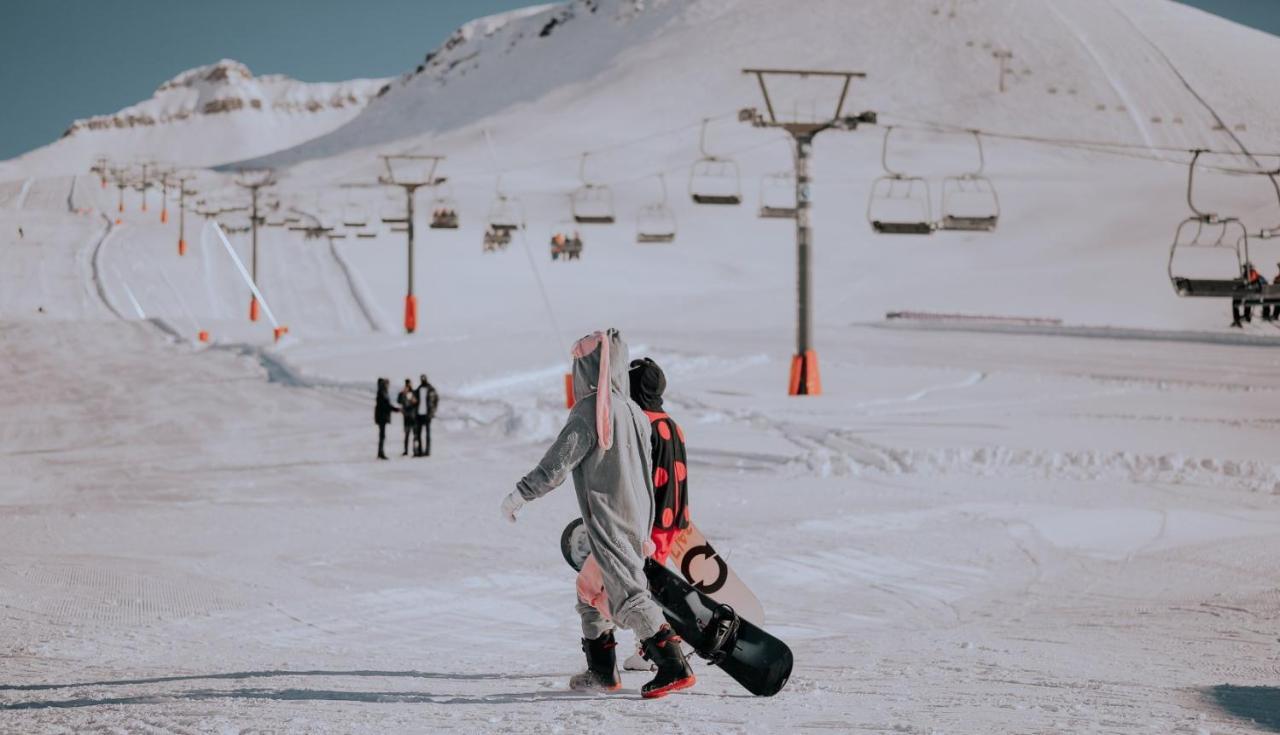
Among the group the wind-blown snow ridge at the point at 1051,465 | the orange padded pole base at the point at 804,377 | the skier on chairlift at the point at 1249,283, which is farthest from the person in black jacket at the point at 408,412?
the skier on chairlift at the point at 1249,283

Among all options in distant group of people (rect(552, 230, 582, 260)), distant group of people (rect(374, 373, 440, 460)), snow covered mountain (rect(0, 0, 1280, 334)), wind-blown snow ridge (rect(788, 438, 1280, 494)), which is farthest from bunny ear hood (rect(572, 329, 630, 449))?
distant group of people (rect(552, 230, 582, 260))

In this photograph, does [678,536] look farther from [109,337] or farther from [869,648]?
[109,337]

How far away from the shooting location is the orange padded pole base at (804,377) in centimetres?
2695

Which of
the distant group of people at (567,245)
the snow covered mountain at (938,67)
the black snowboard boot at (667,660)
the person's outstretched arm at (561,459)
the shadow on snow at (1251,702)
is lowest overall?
the shadow on snow at (1251,702)

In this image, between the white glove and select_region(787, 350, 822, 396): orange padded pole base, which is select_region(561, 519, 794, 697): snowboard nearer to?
the white glove

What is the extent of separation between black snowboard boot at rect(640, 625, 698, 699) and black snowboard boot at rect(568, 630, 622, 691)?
331mm

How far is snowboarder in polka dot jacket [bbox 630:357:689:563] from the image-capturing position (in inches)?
241

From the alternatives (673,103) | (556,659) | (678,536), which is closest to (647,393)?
(678,536)

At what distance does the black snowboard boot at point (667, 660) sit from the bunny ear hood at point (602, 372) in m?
0.89

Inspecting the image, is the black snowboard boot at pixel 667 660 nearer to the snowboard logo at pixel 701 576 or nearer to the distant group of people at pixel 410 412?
the snowboard logo at pixel 701 576

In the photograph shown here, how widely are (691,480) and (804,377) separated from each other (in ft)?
33.1

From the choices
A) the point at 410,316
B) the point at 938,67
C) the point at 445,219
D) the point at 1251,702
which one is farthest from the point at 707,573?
the point at 938,67

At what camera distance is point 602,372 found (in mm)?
5789

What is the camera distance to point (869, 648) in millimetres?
8016
